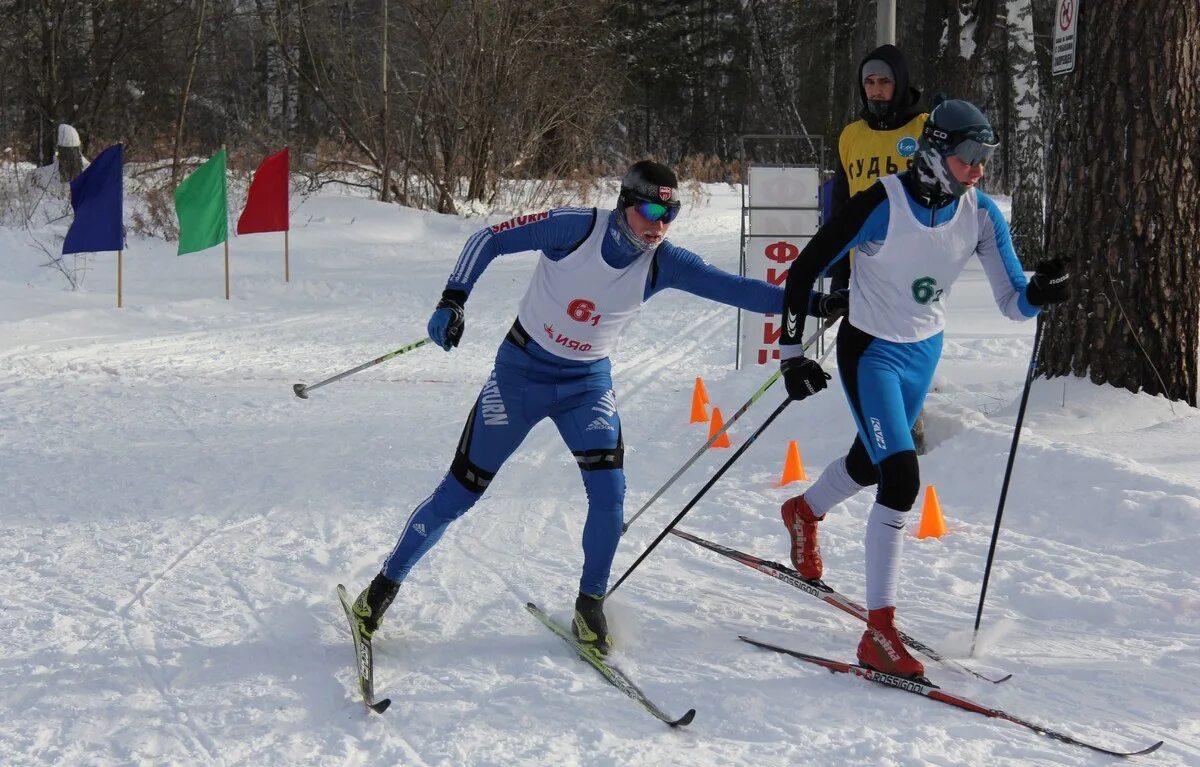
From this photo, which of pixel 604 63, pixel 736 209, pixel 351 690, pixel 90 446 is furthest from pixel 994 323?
pixel 604 63

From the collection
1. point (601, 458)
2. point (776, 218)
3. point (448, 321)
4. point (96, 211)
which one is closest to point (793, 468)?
point (601, 458)

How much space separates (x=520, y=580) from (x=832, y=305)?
5.88 feet

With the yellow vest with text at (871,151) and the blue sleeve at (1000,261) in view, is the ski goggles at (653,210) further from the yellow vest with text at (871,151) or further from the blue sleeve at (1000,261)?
the yellow vest with text at (871,151)

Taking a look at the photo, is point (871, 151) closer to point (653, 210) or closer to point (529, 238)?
point (653, 210)

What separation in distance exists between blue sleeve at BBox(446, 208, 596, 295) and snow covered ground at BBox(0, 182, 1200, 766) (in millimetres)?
1363

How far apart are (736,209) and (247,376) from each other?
1483 centimetres

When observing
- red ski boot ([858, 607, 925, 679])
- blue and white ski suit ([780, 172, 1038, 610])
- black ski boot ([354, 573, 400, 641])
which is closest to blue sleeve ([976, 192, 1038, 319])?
blue and white ski suit ([780, 172, 1038, 610])

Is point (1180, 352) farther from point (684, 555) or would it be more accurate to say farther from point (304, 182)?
point (304, 182)

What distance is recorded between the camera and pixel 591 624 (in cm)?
427

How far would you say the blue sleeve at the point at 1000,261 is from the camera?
4312 mm

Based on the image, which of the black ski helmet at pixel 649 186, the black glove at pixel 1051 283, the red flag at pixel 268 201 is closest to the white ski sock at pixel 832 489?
the black glove at pixel 1051 283

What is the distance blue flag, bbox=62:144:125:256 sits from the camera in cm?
1164

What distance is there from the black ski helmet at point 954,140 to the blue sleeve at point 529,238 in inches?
47.6

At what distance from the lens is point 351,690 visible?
12.6 ft
